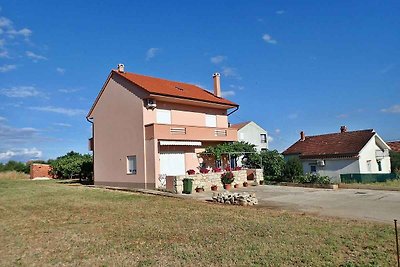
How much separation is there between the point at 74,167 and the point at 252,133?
147 ft

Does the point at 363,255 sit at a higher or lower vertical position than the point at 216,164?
lower

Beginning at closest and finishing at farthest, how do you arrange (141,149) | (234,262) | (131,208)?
(234,262), (131,208), (141,149)

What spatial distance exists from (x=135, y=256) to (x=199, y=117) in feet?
87.5

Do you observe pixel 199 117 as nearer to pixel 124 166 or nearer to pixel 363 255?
pixel 124 166

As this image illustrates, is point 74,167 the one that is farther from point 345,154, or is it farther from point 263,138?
point 263,138

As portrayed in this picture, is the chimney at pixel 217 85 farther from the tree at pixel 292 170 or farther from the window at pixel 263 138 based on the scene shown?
the window at pixel 263 138

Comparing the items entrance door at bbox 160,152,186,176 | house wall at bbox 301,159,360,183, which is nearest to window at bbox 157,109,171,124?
entrance door at bbox 160,152,186,176

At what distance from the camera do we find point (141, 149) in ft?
98.0

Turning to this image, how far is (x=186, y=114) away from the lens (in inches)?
1326

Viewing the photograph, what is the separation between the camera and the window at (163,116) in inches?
1228

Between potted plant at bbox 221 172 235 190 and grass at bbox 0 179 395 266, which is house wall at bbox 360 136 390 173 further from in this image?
grass at bbox 0 179 395 266

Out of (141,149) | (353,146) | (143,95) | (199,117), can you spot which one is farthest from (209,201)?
(353,146)

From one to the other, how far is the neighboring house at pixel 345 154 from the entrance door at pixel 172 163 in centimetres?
2160

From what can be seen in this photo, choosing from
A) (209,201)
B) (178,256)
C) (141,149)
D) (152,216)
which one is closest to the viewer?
(178,256)
